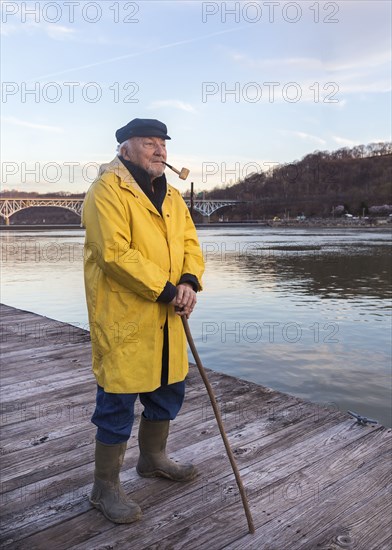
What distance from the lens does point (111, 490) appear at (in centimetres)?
270

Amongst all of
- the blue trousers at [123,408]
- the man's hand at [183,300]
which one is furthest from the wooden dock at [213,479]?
the man's hand at [183,300]

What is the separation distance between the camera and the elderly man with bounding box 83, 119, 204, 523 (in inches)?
96.0

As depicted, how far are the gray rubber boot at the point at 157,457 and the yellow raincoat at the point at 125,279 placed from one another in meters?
0.49

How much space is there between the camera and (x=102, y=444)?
270 cm

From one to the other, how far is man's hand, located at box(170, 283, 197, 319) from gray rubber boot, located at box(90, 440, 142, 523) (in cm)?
83

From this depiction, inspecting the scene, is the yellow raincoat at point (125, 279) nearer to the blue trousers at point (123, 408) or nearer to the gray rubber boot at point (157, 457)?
the blue trousers at point (123, 408)

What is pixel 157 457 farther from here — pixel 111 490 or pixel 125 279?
pixel 125 279

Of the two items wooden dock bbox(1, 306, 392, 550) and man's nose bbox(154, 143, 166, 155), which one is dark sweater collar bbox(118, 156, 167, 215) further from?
wooden dock bbox(1, 306, 392, 550)

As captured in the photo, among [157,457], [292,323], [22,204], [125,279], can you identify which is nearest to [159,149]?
[125,279]

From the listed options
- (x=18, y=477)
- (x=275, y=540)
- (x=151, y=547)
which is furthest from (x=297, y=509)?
(x=18, y=477)

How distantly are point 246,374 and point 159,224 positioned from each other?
6.11m


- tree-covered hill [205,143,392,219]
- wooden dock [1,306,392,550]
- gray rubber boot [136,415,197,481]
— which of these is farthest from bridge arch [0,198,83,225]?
gray rubber boot [136,415,197,481]

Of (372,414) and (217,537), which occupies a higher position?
(217,537)

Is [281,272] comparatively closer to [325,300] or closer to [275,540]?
[325,300]
